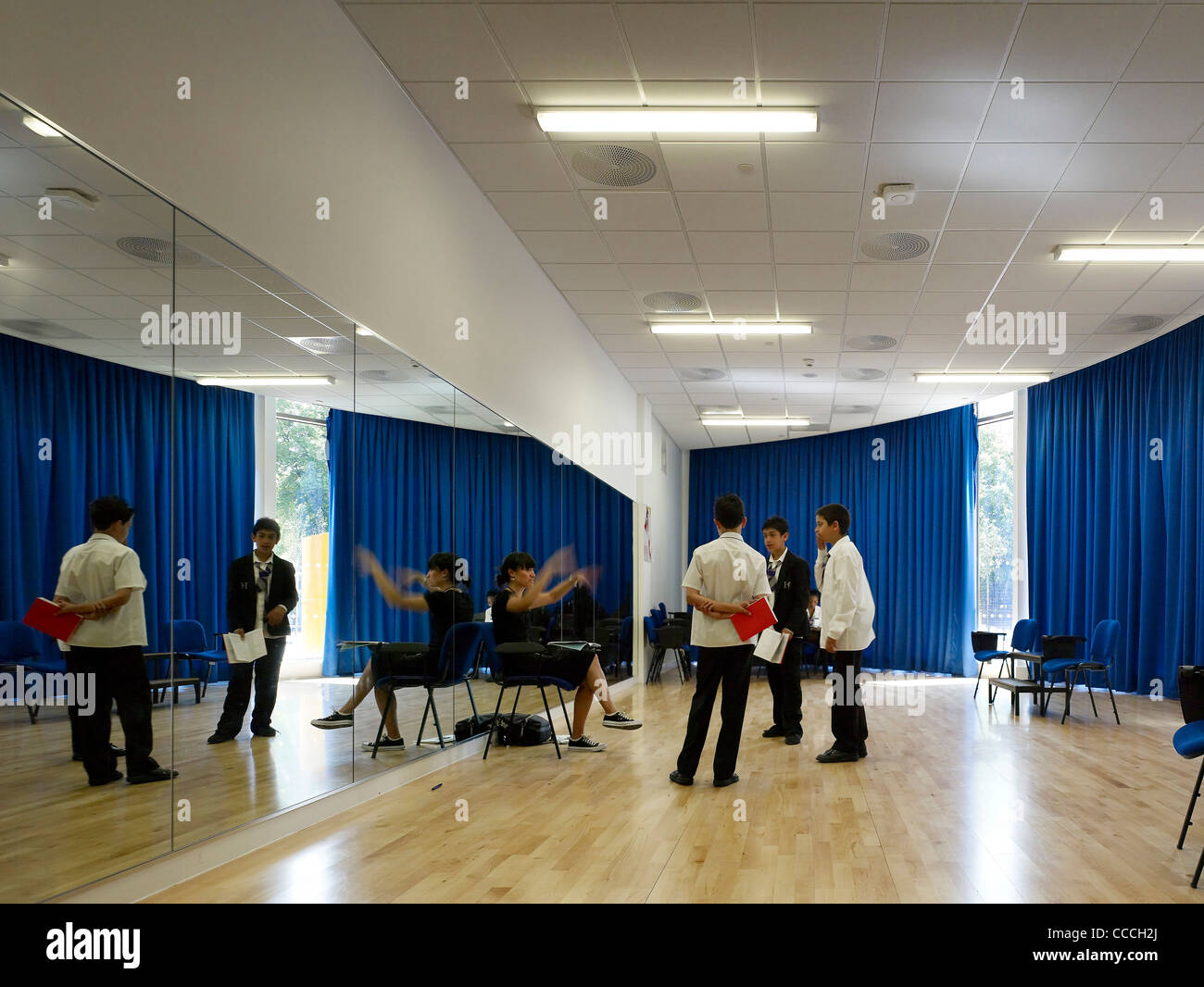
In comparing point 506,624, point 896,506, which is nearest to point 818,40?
point 506,624

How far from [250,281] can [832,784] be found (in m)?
4.15

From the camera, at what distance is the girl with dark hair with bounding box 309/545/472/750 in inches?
183

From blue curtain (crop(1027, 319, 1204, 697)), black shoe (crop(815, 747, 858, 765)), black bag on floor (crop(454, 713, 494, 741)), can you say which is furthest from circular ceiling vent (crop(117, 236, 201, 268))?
blue curtain (crop(1027, 319, 1204, 697))

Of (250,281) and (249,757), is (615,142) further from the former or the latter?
(249,757)

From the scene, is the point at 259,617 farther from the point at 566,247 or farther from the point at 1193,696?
the point at 566,247

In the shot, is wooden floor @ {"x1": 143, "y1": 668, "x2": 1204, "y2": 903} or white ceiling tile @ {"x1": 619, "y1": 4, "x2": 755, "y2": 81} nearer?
wooden floor @ {"x1": 143, "y1": 668, "x2": 1204, "y2": 903}

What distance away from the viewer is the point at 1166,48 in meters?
4.32

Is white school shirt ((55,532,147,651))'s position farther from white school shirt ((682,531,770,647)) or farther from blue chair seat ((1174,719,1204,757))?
blue chair seat ((1174,719,1204,757))

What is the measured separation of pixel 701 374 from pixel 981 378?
3.33 metres

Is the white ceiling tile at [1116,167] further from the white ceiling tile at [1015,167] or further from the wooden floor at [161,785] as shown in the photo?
the wooden floor at [161,785]

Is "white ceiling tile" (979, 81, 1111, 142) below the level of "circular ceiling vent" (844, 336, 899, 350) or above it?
above

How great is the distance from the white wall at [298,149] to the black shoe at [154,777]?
1.85 metres

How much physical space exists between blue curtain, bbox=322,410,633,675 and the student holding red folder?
1523mm

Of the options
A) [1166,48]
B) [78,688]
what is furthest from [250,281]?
[1166,48]
